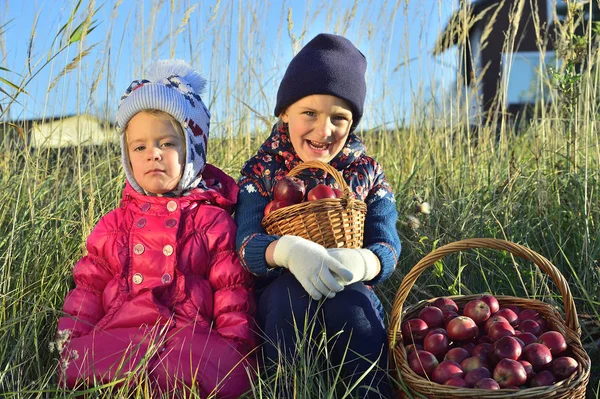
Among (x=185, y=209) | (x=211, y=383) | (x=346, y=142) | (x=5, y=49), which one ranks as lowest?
(x=211, y=383)

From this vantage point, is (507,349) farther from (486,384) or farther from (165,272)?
(165,272)

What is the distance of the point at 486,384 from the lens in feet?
6.70

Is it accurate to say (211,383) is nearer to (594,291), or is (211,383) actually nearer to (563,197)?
(594,291)

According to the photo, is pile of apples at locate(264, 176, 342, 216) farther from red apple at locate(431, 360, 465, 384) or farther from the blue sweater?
red apple at locate(431, 360, 465, 384)

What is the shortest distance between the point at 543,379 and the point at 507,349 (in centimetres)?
13

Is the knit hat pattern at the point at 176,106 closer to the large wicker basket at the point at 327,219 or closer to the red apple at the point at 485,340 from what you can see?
the large wicker basket at the point at 327,219

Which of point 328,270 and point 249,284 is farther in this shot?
point 249,284

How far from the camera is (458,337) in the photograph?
2295 millimetres

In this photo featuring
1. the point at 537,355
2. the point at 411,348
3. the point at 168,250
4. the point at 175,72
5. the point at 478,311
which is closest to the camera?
the point at 537,355

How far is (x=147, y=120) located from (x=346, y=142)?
742 millimetres

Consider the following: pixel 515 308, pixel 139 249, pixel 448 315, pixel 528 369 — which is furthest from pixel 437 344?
pixel 139 249

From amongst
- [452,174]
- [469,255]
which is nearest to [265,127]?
[452,174]

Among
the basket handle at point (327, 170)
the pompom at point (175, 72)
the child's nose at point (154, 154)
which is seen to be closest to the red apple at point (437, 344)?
the basket handle at point (327, 170)

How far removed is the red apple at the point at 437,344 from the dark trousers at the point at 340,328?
0.51 ft
